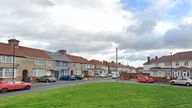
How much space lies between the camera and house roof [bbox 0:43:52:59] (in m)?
59.4

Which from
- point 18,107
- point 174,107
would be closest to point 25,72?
point 18,107

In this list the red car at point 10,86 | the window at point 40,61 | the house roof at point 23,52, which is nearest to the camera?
the red car at point 10,86

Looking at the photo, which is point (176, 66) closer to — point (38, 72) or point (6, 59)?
point (38, 72)

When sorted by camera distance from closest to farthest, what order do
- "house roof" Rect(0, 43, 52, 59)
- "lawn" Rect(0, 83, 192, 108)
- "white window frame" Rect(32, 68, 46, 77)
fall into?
1. "lawn" Rect(0, 83, 192, 108)
2. "house roof" Rect(0, 43, 52, 59)
3. "white window frame" Rect(32, 68, 46, 77)

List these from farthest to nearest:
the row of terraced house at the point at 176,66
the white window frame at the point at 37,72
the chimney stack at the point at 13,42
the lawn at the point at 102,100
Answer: the row of terraced house at the point at 176,66 < the white window frame at the point at 37,72 < the chimney stack at the point at 13,42 < the lawn at the point at 102,100

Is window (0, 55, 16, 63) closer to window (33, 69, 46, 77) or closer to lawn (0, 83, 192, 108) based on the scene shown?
window (33, 69, 46, 77)

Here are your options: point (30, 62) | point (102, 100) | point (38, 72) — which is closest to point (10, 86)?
point (102, 100)

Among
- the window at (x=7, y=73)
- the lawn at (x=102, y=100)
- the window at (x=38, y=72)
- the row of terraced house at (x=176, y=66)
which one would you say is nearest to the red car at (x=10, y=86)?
the lawn at (x=102, y=100)

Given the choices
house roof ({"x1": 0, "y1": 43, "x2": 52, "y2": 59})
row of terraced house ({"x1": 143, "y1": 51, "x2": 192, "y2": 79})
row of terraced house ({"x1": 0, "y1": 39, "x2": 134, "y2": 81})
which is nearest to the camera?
row of terraced house ({"x1": 0, "y1": 39, "x2": 134, "y2": 81})

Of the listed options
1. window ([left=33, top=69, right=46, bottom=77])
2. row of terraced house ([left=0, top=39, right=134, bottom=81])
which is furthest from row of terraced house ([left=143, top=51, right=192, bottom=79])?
window ([left=33, top=69, right=46, bottom=77])

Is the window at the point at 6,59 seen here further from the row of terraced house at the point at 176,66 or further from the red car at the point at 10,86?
the row of terraced house at the point at 176,66

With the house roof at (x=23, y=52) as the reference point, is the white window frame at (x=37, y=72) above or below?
below

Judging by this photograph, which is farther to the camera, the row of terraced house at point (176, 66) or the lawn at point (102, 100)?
the row of terraced house at point (176, 66)

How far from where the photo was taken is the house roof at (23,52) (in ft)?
195
